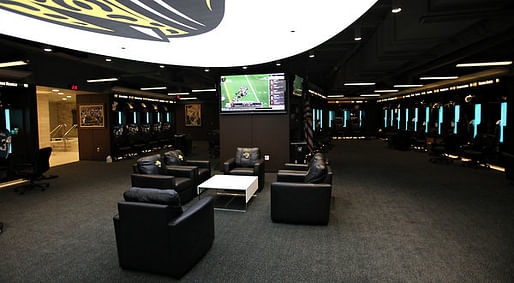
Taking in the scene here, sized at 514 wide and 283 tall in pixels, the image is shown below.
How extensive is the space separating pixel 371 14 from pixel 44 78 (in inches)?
346

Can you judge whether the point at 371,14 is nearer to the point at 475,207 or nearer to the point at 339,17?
the point at 339,17

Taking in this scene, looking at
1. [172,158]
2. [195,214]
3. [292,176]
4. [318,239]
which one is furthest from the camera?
[172,158]

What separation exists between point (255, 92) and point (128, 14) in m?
4.08

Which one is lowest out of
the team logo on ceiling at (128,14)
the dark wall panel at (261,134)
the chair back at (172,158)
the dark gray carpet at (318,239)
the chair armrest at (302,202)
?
the dark gray carpet at (318,239)

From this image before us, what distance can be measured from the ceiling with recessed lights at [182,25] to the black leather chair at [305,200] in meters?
2.28

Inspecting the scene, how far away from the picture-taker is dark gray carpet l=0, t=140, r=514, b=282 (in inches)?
106

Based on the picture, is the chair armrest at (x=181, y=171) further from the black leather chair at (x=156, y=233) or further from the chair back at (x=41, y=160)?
the chair back at (x=41, y=160)

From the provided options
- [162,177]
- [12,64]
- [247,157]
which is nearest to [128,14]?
[162,177]

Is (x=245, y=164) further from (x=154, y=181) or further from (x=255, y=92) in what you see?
(x=154, y=181)

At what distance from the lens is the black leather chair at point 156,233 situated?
2510 millimetres

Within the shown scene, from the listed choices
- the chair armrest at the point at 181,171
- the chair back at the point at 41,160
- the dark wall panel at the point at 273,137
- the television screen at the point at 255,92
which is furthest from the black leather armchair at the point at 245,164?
the chair back at the point at 41,160

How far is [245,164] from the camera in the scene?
Result: 6355mm

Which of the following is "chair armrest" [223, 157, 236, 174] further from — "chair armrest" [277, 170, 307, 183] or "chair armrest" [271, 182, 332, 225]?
"chair armrest" [271, 182, 332, 225]

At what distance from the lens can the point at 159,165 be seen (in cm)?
510
